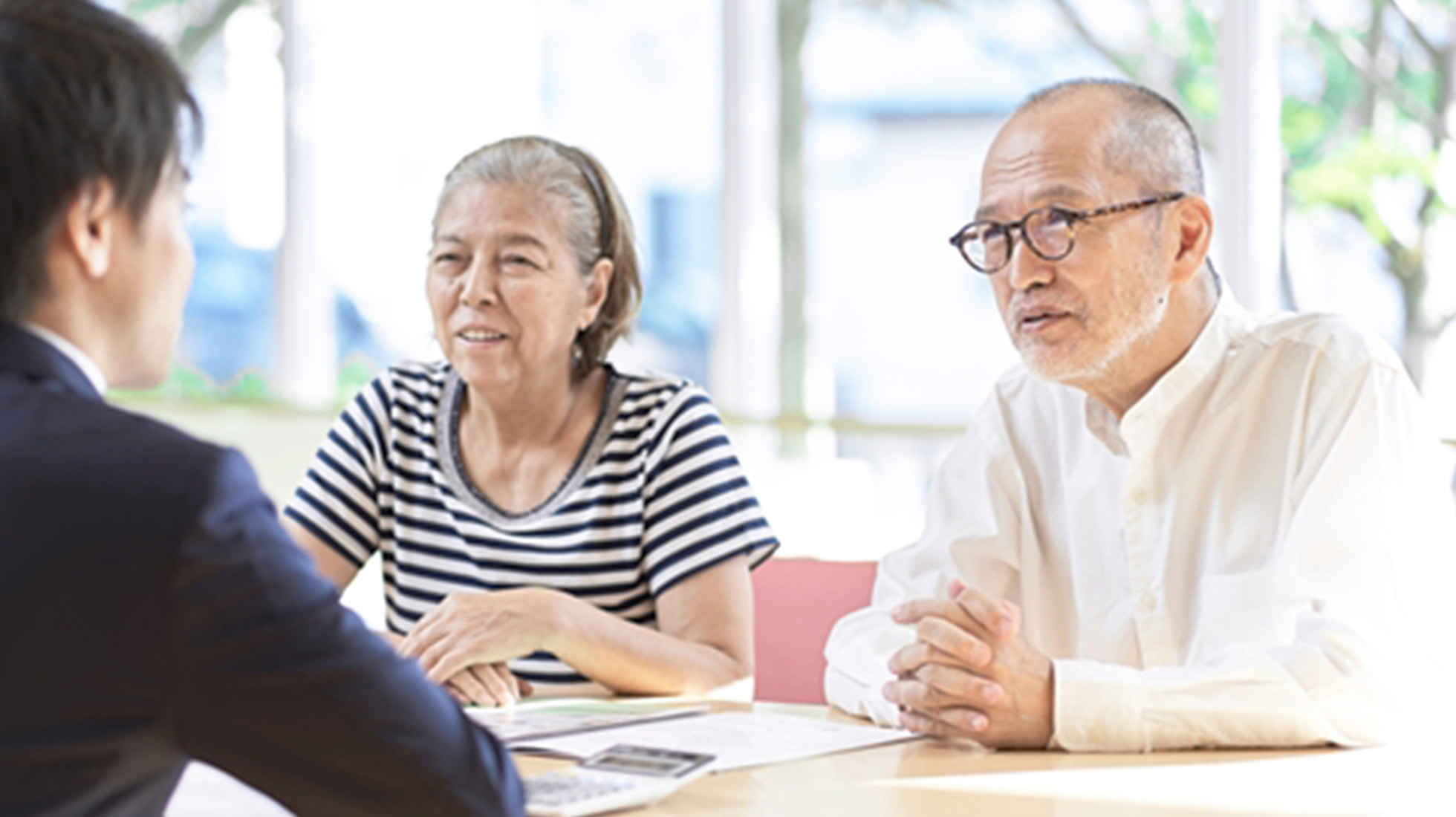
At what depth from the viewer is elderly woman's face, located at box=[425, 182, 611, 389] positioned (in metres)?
2.17

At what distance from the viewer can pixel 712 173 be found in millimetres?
4484

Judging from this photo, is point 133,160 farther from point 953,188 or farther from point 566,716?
point 953,188

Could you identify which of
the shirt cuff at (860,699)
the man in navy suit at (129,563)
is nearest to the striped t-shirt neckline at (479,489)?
the shirt cuff at (860,699)

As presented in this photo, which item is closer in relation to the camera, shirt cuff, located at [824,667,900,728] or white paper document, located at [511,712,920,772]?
white paper document, located at [511,712,920,772]

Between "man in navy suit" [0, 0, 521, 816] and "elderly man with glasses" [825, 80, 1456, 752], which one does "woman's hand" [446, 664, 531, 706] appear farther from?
"man in navy suit" [0, 0, 521, 816]

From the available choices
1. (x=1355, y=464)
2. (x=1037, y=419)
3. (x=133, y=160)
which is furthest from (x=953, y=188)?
(x=133, y=160)

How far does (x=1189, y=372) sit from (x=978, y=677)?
566 millimetres

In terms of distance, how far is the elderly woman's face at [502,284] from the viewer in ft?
7.12

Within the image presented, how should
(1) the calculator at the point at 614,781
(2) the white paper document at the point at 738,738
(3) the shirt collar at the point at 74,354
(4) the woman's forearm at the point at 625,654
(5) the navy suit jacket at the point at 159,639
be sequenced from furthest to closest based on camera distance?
(4) the woman's forearm at the point at 625,654 → (2) the white paper document at the point at 738,738 → (1) the calculator at the point at 614,781 → (3) the shirt collar at the point at 74,354 → (5) the navy suit jacket at the point at 159,639

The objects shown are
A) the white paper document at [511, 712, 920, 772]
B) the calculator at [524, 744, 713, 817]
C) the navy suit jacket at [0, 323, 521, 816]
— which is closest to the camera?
the navy suit jacket at [0, 323, 521, 816]

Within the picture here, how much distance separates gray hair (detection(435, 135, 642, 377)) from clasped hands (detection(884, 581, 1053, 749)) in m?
0.93

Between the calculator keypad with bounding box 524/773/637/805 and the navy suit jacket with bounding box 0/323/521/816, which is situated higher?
the navy suit jacket with bounding box 0/323/521/816

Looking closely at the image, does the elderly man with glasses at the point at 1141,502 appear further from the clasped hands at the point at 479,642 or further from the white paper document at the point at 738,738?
the clasped hands at the point at 479,642

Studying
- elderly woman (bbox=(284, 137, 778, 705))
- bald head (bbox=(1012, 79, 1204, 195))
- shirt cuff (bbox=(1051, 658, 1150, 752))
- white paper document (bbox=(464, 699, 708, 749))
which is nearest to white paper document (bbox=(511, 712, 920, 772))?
white paper document (bbox=(464, 699, 708, 749))
